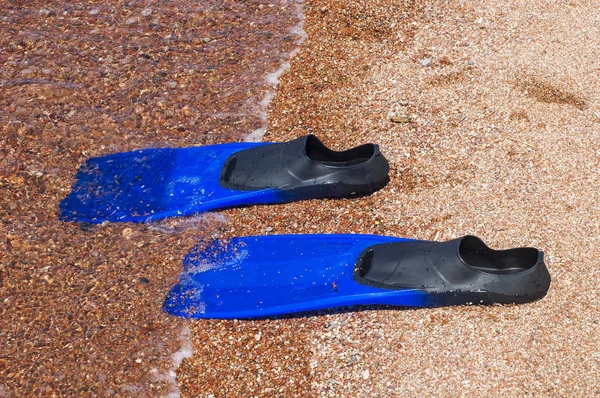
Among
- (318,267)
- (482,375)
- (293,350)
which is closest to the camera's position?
(482,375)

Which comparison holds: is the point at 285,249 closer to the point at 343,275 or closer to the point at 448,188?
the point at 343,275

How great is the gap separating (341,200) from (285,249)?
68 cm

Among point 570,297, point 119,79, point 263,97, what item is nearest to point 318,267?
point 570,297

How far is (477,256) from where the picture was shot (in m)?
4.33

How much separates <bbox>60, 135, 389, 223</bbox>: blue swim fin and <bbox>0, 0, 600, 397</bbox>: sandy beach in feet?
0.43

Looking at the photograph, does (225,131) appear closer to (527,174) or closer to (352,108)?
(352,108)

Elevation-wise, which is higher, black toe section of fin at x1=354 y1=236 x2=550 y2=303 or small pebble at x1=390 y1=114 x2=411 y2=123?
small pebble at x1=390 y1=114 x2=411 y2=123

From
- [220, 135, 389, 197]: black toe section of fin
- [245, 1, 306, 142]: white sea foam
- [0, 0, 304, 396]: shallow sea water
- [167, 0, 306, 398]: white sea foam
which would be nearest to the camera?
[167, 0, 306, 398]: white sea foam

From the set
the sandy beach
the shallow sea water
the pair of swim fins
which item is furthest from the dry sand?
the shallow sea water

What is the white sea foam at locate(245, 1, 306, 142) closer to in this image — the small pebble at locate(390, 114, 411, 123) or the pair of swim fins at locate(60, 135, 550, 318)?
the pair of swim fins at locate(60, 135, 550, 318)

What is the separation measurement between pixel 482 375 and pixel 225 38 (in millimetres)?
4558

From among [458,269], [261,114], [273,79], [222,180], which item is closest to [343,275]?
[458,269]

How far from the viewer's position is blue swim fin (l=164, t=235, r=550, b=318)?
4.12 metres

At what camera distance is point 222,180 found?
5.25 meters
